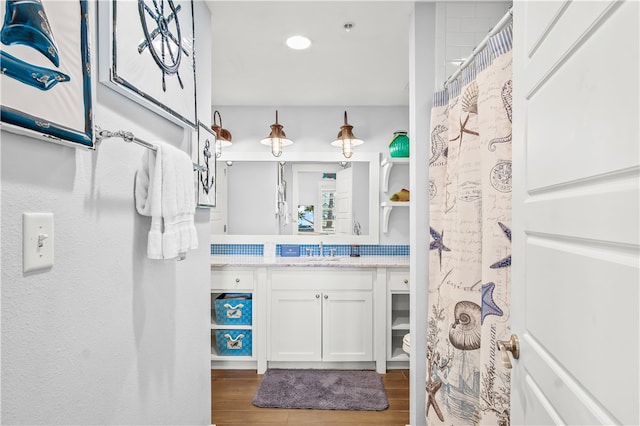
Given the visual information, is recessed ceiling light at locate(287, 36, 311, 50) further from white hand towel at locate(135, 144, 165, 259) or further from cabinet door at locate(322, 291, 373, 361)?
cabinet door at locate(322, 291, 373, 361)

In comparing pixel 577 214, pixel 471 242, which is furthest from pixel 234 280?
pixel 577 214

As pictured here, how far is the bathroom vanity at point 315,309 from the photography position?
2900 millimetres

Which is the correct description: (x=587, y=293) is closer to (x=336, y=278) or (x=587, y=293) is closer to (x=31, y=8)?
(x=31, y=8)

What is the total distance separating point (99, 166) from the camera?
0.96 m

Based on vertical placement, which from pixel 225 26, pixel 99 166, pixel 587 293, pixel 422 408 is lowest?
pixel 422 408

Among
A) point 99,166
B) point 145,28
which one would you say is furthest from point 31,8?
point 145,28

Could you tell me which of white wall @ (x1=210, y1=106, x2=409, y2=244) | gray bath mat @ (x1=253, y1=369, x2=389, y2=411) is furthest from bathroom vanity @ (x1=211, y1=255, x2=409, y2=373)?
white wall @ (x1=210, y1=106, x2=409, y2=244)

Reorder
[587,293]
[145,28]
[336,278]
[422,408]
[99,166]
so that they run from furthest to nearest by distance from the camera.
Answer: [336,278] < [422,408] < [145,28] < [99,166] < [587,293]

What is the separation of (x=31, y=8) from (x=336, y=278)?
2.49 meters

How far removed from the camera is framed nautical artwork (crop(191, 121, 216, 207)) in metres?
1.71

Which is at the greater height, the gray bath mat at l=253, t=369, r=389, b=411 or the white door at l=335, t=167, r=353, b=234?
the white door at l=335, t=167, r=353, b=234

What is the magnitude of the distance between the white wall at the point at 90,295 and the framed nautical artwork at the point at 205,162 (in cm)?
21

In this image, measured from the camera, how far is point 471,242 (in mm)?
1452

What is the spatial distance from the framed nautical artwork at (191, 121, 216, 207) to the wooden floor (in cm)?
139
